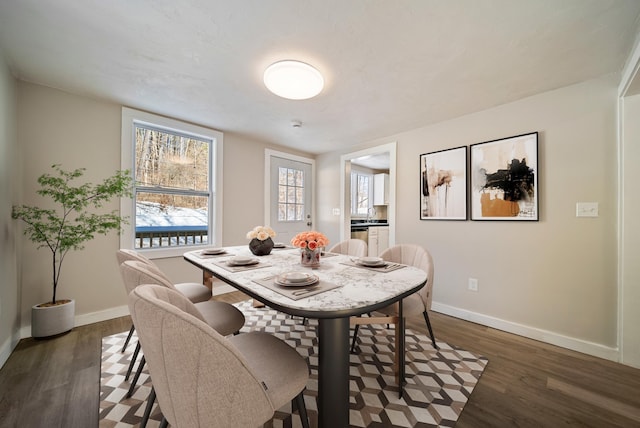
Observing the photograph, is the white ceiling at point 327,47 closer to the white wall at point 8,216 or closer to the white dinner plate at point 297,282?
the white wall at point 8,216

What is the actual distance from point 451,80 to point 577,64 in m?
0.86

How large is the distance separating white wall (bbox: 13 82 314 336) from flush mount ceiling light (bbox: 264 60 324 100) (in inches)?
79.1

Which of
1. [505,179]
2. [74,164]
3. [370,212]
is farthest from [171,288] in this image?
[370,212]

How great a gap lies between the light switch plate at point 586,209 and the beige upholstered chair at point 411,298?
4.57 ft

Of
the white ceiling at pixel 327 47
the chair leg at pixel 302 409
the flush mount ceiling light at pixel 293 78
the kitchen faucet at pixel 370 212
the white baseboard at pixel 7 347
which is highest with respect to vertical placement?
the white ceiling at pixel 327 47

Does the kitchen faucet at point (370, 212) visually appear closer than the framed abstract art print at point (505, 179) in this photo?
No

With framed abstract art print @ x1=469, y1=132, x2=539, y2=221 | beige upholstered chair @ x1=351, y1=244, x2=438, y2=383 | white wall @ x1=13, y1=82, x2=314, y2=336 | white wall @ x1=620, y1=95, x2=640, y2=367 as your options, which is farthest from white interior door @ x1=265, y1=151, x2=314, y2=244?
white wall @ x1=620, y1=95, x2=640, y2=367

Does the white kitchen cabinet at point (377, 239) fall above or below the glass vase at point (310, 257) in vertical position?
below

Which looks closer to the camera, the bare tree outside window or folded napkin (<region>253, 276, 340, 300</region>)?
folded napkin (<region>253, 276, 340, 300</region>)

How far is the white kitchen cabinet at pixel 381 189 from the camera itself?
5.75 m

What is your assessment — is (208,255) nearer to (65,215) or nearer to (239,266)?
(239,266)

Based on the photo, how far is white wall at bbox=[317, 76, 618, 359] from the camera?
1941 millimetres

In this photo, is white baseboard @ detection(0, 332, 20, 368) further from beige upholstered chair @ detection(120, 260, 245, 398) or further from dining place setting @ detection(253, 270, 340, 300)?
dining place setting @ detection(253, 270, 340, 300)

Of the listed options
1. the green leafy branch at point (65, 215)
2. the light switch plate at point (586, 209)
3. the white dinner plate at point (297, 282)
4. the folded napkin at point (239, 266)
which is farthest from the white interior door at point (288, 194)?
the light switch plate at point (586, 209)
